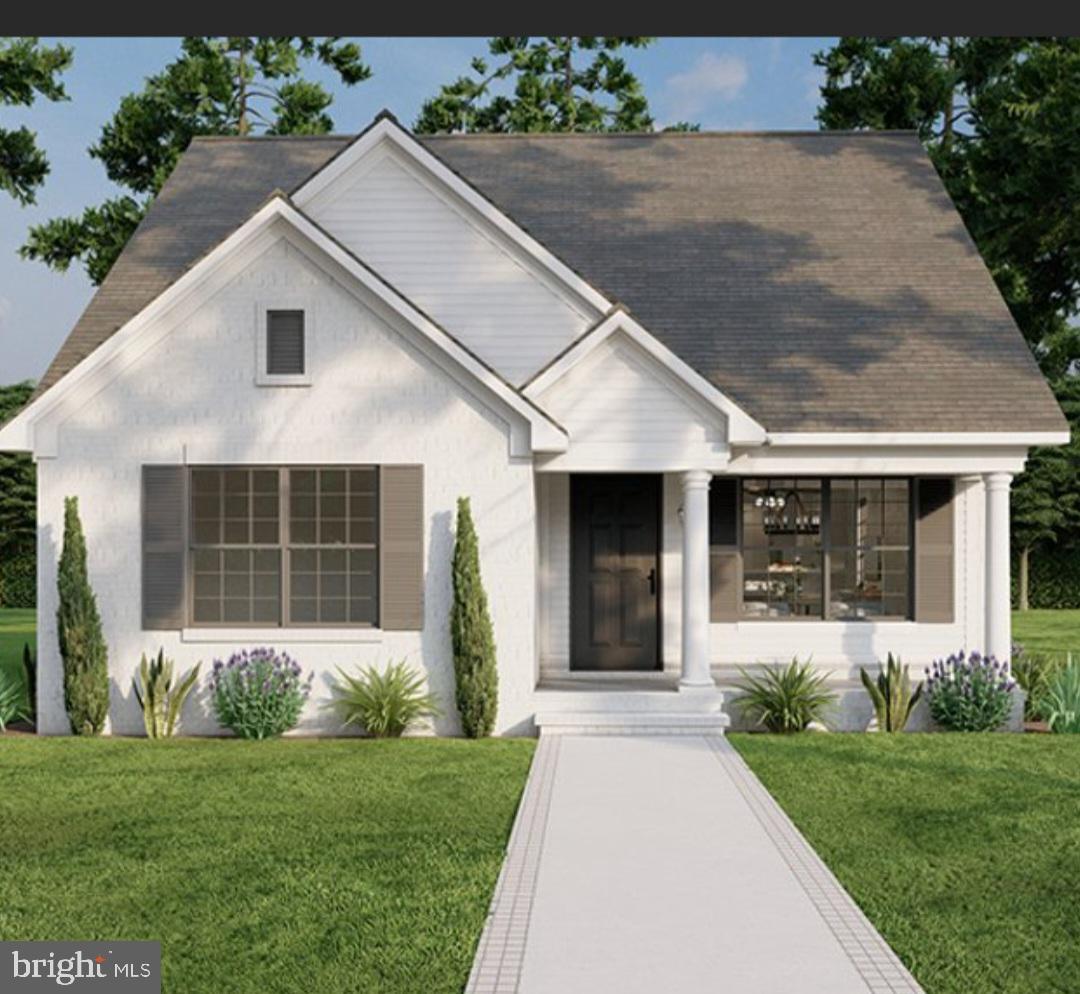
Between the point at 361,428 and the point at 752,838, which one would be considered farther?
the point at 361,428

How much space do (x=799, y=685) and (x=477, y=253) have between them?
663 centimetres

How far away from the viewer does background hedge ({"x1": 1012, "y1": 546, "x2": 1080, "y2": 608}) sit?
34.3m

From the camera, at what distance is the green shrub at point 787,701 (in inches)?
505

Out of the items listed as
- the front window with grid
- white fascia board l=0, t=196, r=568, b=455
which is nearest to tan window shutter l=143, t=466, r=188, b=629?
the front window with grid

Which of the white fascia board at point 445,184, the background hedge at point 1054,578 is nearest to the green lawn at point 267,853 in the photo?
the white fascia board at point 445,184

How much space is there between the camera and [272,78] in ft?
106

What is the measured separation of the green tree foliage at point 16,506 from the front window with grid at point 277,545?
2345 cm

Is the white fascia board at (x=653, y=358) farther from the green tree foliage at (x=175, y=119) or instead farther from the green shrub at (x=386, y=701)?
the green tree foliage at (x=175, y=119)

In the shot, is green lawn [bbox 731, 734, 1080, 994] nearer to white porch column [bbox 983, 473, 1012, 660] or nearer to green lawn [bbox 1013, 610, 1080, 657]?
white porch column [bbox 983, 473, 1012, 660]

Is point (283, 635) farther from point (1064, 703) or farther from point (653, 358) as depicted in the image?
point (1064, 703)

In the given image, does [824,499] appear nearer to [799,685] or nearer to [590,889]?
[799,685]

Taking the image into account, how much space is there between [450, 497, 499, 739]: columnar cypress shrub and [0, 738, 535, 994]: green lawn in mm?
429

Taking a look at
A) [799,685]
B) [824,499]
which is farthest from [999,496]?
[799,685]

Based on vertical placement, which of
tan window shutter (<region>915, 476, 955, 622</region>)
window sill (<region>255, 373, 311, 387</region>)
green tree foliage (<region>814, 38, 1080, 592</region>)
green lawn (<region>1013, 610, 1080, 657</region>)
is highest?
green tree foliage (<region>814, 38, 1080, 592</region>)
